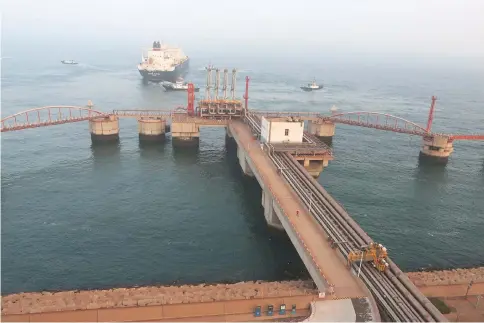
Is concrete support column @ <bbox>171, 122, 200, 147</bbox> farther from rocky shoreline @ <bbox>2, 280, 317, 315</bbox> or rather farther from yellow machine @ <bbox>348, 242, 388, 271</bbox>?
yellow machine @ <bbox>348, 242, 388, 271</bbox>

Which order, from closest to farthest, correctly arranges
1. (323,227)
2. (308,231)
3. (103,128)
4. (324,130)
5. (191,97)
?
(308,231)
(323,227)
(103,128)
(191,97)
(324,130)

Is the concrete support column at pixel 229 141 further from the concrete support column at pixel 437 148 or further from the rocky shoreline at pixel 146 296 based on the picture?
the rocky shoreline at pixel 146 296

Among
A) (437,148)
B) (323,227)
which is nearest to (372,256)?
(323,227)

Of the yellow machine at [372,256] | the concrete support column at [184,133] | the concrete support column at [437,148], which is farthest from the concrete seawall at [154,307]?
the concrete support column at [437,148]

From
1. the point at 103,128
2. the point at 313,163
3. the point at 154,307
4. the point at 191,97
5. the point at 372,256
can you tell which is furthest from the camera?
the point at 191,97

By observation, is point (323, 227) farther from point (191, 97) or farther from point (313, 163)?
point (191, 97)

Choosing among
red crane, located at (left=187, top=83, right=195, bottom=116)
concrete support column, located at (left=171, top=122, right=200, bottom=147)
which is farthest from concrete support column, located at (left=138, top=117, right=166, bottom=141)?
red crane, located at (left=187, top=83, right=195, bottom=116)
